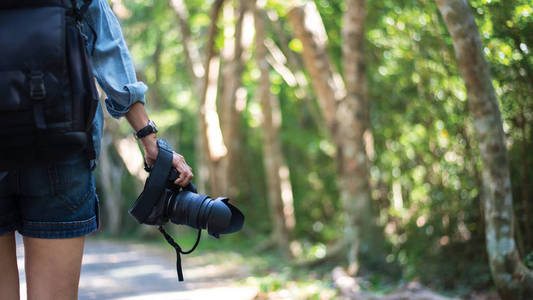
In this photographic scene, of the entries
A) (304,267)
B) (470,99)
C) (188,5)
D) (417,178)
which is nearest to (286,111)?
(188,5)

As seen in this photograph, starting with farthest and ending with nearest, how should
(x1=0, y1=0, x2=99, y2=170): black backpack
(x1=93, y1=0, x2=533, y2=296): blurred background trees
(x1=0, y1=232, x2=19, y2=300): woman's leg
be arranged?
1. (x1=93, y1=0, x2=533, y2=296): blurred background trees
2. (x1=0, y1=232, x2=19, y2=300): woman's leg
3. (x1=0, y1=0, x2=99, y2=170): black backpack

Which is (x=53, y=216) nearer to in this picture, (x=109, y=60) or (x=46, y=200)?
(x=46, y=200)

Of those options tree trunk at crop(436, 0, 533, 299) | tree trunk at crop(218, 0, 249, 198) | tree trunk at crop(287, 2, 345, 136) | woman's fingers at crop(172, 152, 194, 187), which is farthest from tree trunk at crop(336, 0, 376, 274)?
tree trunk at crop(218, 0, 249, 198)

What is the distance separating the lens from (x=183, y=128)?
84.9 feet

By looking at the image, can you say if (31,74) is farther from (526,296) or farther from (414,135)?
(414,135)

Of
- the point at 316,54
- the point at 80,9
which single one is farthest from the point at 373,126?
the point at 80,9

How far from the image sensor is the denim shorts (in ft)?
6.59

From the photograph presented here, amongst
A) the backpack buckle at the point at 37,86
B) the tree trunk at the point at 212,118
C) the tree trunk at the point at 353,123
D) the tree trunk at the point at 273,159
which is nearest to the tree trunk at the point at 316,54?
the tree trunk at the point at 353,123

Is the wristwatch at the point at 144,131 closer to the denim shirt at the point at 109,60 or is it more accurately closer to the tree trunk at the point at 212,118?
the denim shirt at the point at 109,60

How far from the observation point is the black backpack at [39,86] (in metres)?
1.87

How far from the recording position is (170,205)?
2.37 m

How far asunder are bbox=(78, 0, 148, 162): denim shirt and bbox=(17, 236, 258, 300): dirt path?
3.41 meters

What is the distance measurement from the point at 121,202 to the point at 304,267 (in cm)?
1790

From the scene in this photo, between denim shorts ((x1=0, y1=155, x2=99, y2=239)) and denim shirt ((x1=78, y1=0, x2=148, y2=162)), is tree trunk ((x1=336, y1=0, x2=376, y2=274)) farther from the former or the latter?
denim shorts ((x1=0, y1=155, x2=99, y2=239))
